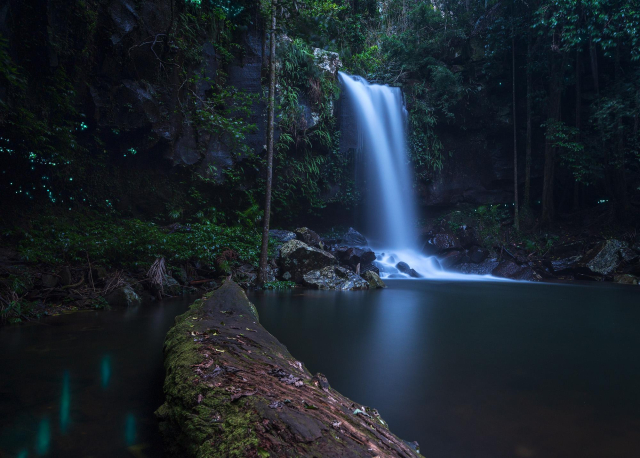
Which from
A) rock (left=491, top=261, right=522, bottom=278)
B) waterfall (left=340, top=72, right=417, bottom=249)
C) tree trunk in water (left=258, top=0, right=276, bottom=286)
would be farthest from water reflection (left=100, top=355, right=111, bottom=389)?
waterfall (left=340, top=72, right=417, bottom=249)

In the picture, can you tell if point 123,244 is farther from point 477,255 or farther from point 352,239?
point 477,255

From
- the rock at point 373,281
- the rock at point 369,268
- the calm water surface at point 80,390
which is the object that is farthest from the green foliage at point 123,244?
the rock at point 369,268

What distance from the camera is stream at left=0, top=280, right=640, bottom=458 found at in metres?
1.92

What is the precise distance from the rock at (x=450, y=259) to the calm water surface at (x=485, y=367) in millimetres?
6453

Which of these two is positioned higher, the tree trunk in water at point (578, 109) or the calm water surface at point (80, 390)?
the tree trunk in water at point (578, 109)

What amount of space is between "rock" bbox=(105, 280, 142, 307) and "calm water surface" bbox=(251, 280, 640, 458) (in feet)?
7.38

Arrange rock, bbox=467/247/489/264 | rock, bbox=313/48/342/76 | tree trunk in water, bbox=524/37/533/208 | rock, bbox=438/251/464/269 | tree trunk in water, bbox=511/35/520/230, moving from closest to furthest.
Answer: rock, bbox=467/247/489/264, rock, bbox=438/251/464/269, rock, bbox=313/48/342/76, tree trunk in water, bbox=524/37/533/208, tree trunk in water, bbox=511/35/520/230

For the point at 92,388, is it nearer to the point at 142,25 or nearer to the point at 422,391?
the point at 422,391

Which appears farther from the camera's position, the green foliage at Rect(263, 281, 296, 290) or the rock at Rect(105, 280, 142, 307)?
the green foliage at Rect(263, 281, 296, 290)

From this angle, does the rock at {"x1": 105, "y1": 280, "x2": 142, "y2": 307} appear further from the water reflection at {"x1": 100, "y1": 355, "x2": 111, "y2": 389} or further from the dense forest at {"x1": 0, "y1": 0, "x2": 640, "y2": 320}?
the water reflection at {"x1": 100, "y1": 355, "x2": 111, "y2": 389}

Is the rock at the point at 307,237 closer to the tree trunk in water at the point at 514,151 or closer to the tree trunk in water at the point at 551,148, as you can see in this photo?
the tree trunk in water at the point at 514,151

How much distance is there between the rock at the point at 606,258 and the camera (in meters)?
11.1

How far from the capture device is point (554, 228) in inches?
562

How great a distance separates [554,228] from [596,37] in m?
7.22
